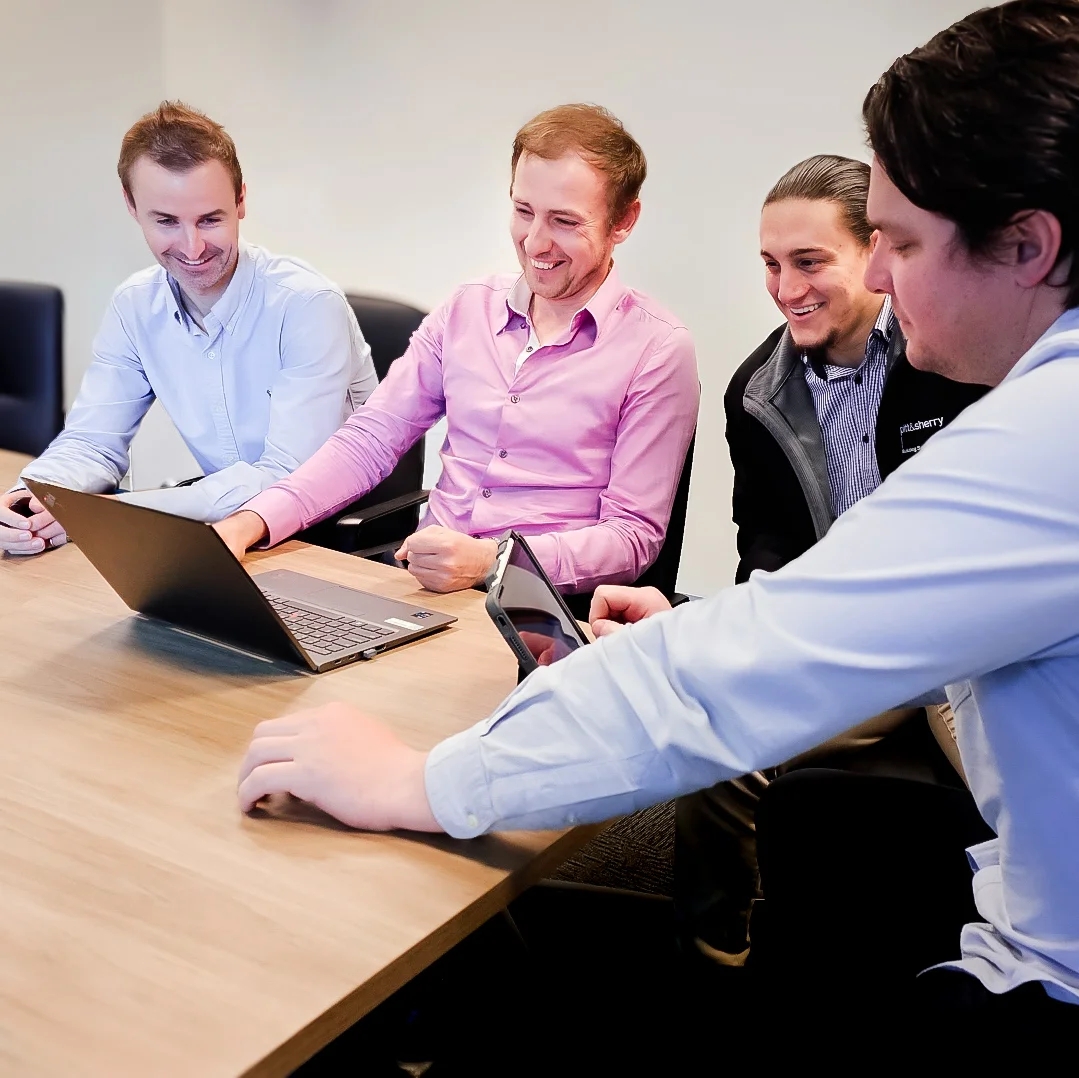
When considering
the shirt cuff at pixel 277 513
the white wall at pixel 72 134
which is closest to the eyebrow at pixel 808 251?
the shirt cuff at pixel 277 513

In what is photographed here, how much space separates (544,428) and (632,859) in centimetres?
90

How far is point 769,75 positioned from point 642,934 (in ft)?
7.73

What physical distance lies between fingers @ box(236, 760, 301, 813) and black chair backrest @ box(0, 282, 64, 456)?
2143 mm

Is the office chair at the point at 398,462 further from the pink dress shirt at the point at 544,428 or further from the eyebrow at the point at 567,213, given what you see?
the eyebrow at the point at 567,213

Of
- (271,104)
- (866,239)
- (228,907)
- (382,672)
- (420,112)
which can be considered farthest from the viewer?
(271,104)

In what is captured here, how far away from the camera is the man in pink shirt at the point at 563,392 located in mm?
2053

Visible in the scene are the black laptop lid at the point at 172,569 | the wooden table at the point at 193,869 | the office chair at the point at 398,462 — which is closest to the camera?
the wooden table at the point at 193,869

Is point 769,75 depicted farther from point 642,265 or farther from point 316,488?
point 316,488

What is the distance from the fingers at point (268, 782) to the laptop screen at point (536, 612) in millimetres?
248

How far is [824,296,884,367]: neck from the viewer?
2078 mm

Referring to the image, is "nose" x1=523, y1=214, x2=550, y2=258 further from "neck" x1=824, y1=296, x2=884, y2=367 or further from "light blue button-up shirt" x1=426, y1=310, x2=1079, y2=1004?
"light blue button-up shirt" x1=426, y1=310, x2=1079, y2=1004

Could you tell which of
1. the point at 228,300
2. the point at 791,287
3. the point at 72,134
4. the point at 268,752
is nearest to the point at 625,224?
the point at 791,287


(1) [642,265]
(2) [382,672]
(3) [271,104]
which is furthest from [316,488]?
(3) [271,104]

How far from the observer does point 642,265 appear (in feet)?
11.7
